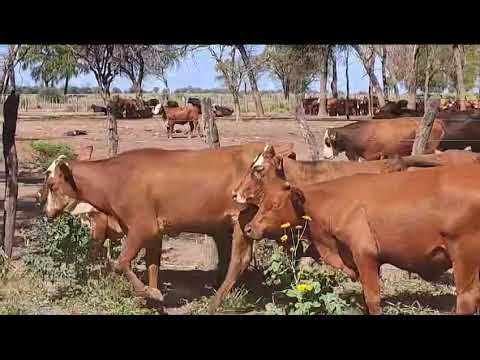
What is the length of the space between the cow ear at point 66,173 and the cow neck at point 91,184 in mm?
27

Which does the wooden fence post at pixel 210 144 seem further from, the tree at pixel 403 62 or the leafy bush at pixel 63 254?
the tree at pixel 403 62

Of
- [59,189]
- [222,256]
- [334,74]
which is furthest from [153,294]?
[334,74]

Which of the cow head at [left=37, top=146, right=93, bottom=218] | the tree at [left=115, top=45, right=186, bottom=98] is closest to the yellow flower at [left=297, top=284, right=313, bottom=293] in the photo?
the cow head at [left=37, top=146, right=93, bottom=218]

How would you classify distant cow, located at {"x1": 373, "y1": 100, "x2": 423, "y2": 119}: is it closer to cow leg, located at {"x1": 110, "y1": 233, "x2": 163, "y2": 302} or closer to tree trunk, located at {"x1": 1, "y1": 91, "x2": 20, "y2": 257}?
tree trunk, located at {"x1": 1, "y1": 91, "x2": 20, "y2": 257}

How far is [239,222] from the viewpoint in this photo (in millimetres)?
6344

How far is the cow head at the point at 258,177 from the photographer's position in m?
6.02

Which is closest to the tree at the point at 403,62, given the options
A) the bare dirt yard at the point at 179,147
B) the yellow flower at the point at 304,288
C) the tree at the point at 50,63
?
the bare dirt yard at the point at 179,147

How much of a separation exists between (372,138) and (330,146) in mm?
738

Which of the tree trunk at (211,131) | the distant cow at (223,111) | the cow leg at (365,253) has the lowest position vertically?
the cow leg at (365,253)

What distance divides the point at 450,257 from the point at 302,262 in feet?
5.68

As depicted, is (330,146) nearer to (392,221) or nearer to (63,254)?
(63,254)

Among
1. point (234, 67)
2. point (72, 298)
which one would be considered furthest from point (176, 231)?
point (234, 67)

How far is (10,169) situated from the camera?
25.0 feet
